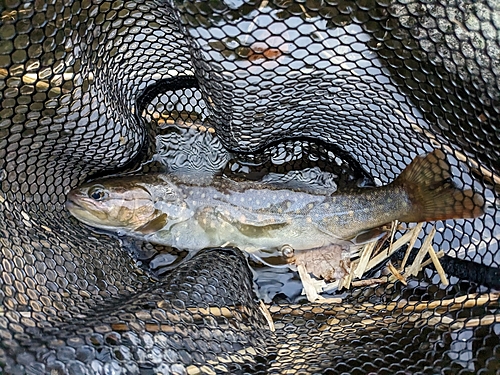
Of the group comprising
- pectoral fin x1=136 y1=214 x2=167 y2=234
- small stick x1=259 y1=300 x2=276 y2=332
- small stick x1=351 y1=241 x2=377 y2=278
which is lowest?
small stick x1=259 y1=300 x2=276 y2=332

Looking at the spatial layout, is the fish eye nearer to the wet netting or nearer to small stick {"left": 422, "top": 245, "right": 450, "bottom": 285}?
the wet netting

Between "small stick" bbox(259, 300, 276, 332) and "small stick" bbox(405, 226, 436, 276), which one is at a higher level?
"small stick" bbox(405, 226, 436, 276)

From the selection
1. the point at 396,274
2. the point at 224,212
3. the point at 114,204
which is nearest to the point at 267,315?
the point at 224,212

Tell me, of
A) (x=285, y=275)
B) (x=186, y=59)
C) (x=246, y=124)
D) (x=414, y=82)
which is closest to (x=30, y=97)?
(x=186, y=59)

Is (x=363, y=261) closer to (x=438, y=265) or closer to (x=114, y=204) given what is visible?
(x=438, y=265)

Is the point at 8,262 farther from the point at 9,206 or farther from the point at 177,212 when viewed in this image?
the point at 177,212

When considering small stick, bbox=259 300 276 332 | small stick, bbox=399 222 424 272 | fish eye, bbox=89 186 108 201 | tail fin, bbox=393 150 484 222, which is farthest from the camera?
small stick, bbox=399 222 424 272

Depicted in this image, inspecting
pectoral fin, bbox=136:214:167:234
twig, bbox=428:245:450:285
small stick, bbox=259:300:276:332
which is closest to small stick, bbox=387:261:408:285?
twig, bbox=428:245:450:285
